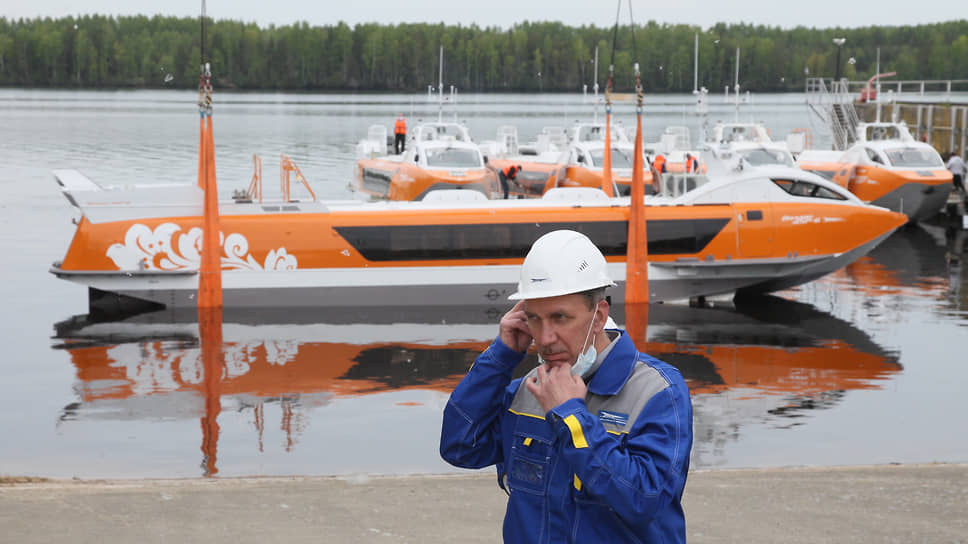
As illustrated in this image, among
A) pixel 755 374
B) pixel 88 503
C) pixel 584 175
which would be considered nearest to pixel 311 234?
pixel 755 374

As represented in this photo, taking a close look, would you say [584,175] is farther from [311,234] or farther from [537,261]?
[537,261]

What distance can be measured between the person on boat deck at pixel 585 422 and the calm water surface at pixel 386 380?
6.82 m

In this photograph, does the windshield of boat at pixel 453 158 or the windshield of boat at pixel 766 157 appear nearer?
the windshield of boat at pixel 453 158

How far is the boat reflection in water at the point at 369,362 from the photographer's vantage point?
12984mm

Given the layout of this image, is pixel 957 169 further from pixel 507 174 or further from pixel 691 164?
pixel 507 174

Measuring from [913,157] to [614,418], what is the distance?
114ft

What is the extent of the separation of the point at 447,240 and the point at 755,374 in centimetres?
614

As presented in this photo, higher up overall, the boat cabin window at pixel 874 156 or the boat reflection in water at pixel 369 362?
the boat cabin window at pixel 874 156

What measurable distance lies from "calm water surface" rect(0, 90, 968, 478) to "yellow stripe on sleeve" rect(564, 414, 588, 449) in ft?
23.4

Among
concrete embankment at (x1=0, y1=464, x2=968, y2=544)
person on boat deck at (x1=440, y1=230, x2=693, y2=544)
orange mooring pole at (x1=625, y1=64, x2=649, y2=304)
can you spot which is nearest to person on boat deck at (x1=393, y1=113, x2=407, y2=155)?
orange mooring pole at (x1=625, y1=64, x2=649, y2=304)

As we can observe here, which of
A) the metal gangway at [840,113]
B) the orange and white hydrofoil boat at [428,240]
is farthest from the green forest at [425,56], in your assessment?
the orange and white hydrofoil boat at [428,240]

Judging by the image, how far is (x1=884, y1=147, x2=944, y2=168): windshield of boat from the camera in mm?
35484

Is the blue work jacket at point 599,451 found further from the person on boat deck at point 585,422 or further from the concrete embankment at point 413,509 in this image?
the concrete embankment at point 413,509

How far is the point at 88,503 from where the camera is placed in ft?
23.9
